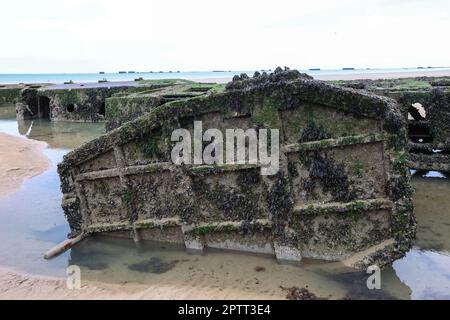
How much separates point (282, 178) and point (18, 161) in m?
14.2

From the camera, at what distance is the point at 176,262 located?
8461mm

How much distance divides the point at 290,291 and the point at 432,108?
30.1 ft

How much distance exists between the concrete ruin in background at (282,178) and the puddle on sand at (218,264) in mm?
338

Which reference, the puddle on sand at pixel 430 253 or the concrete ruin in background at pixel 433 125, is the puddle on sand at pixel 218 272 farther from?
the concrete ruin in background at pixel 433 125

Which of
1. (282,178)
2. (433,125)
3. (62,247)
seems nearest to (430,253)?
(282,178)

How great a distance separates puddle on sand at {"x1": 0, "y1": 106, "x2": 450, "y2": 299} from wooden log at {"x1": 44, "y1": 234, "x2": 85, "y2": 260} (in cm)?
13

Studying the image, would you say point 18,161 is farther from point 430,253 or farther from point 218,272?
point 430,253

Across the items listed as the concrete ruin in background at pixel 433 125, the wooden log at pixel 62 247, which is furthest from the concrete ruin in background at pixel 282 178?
the concrete ruin in background at pixel 433 125

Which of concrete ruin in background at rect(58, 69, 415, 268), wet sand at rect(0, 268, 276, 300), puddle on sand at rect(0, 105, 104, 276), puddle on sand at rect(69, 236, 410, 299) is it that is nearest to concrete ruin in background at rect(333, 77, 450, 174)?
concrete ruin in background at rect(58, 69, 415, 268)

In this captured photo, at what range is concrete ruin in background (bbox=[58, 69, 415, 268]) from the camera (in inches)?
293

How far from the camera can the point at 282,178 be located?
26.1 ft

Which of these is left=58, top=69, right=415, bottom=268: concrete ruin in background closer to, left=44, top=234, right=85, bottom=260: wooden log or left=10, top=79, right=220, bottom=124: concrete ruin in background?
left=44, top=234, right=85, bottom=260: wooden log
